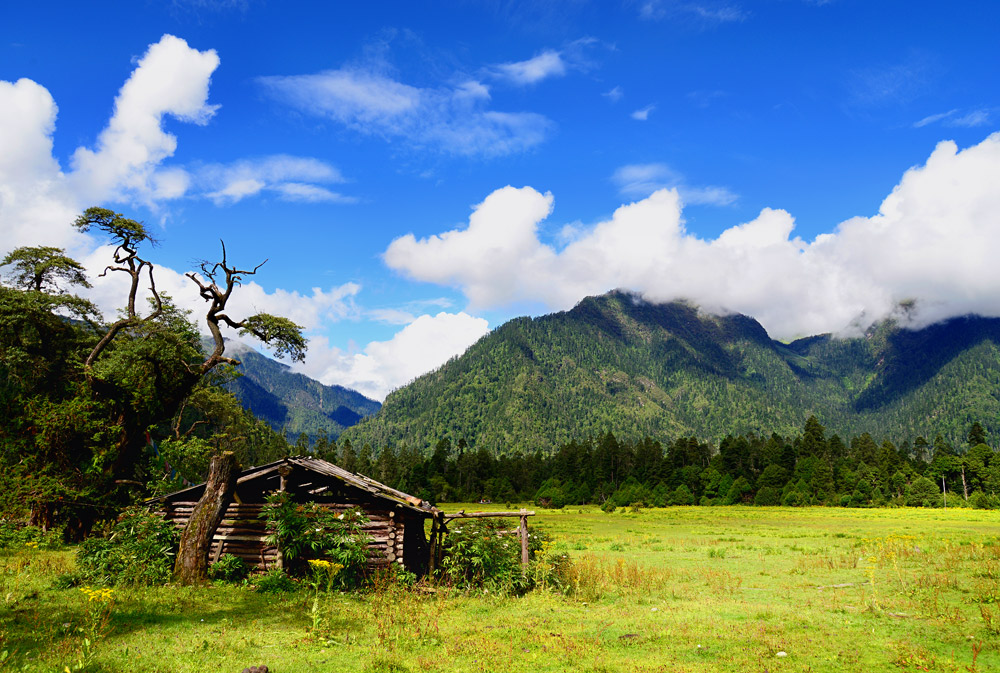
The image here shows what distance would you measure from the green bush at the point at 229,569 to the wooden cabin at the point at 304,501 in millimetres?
480

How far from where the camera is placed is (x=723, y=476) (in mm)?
101938

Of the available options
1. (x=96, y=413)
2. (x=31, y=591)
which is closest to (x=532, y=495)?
(x=96, y=413)

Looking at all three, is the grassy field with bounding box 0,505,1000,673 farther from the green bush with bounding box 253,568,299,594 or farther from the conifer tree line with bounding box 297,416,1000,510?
the conifer tree line with bounding box 297,416,1000,510

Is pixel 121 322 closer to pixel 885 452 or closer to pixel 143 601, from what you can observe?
pixel 143 601

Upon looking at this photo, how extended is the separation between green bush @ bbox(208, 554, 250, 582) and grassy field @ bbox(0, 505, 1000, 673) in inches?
62.3

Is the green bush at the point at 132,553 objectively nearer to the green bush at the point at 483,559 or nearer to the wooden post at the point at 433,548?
the wooden post at the point at 433,548

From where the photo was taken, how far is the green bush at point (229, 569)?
65.1ft

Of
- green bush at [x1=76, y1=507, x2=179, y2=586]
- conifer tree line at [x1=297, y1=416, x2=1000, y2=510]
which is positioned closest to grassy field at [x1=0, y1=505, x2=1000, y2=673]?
green bush at [x1=76, y1=507, x2=179, y2=586]

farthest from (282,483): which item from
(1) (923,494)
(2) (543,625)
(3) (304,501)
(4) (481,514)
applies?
(1) (923,494)

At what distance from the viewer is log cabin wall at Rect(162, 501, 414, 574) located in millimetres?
20188

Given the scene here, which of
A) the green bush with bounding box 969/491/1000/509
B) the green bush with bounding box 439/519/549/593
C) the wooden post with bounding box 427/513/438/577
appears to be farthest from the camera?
the green bush with bounding box 969/491/1000/509

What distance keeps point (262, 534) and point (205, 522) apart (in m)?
2.46

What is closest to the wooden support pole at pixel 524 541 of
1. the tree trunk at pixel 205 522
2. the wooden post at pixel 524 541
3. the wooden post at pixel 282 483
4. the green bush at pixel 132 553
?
the wooden post at pixel 524 541

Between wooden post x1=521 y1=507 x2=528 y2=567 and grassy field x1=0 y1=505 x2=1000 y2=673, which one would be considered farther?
wooden post x1=521 y1=507 x2=528 y2=567
